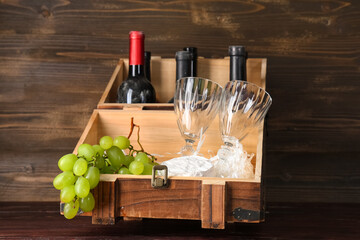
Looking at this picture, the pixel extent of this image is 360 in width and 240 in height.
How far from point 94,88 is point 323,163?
0.70 metres

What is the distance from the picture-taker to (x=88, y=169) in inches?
35.4

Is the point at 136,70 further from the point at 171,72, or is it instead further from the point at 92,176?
the point at 92,176

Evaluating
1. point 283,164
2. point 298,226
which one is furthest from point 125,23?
point 298,226

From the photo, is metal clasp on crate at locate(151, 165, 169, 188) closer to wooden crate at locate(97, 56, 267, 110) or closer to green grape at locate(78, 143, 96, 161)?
green grape at locate(78, 143, 96, 161)

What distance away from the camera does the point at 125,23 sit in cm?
144

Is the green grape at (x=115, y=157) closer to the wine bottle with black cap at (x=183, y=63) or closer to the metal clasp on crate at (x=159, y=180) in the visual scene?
the metal clasp on crate at (x=159, y=180)

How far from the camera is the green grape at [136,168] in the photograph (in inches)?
37.5

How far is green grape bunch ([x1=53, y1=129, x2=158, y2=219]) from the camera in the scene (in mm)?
883

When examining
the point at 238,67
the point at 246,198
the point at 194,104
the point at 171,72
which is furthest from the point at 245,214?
the point at 171,72

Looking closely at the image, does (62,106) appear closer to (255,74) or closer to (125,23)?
(125,23)

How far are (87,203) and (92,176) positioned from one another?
50 millimetres

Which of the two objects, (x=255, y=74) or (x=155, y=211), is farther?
(x=255, y=74)

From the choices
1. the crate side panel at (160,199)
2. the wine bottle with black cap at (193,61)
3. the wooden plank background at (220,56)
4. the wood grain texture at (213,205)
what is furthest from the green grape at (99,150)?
the wooden plank background at (220,56)

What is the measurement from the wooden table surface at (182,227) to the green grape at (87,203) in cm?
15
